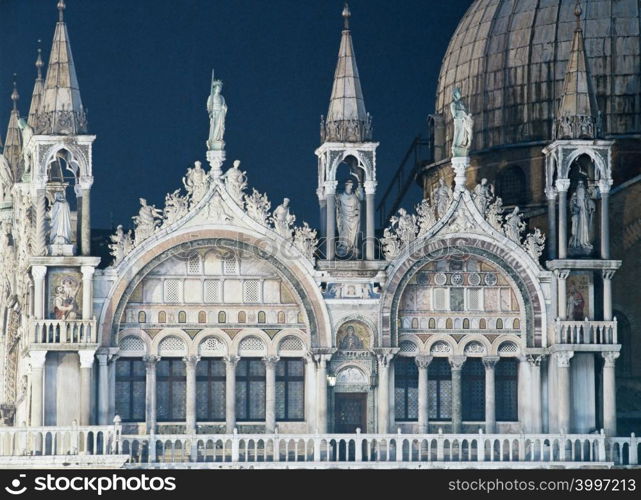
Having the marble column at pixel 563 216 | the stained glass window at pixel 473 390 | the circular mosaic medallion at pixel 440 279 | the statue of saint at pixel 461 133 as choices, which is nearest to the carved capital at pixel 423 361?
the stained glass window at pixel 473 390

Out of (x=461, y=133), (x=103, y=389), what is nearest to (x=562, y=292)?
(x=461, y=133)

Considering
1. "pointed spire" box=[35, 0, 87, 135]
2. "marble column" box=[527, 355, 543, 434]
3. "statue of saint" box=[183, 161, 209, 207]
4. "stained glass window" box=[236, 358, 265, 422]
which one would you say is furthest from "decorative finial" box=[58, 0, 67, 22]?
"marble column" box=[527, 355, 543, 434]

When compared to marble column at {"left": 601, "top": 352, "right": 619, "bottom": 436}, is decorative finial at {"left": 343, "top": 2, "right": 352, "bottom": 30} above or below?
above

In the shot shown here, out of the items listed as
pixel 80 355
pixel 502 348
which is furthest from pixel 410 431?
pixel 80 355

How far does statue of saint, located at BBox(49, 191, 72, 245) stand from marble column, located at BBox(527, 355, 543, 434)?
32.3 ft

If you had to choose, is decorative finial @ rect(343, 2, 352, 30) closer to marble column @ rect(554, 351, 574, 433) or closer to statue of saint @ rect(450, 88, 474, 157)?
statue of saint @ rect(450, 88, 474, 157)

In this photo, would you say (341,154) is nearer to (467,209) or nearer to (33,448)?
(467,209)

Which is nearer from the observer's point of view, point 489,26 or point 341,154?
point 341,154

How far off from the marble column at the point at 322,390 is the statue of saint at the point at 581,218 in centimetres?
576

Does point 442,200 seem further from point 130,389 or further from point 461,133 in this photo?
point 130,389

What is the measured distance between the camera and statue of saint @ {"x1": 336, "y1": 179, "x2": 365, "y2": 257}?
223 ft

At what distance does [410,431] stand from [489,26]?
1278 cm

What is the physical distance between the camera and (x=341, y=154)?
2667 inches

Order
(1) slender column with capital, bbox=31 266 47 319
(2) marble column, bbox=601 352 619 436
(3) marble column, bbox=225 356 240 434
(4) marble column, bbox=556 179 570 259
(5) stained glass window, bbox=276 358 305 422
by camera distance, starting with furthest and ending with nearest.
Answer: (4) marble column, bbox=556 179 570 259, (5) stained glass window, bbox=276 358 305 422, (2) marble column, bbox=601 352 619 436, (3) marble column, bbox=225 356 240 434, (1) slender column with capital, bbox=31 266 47 319
